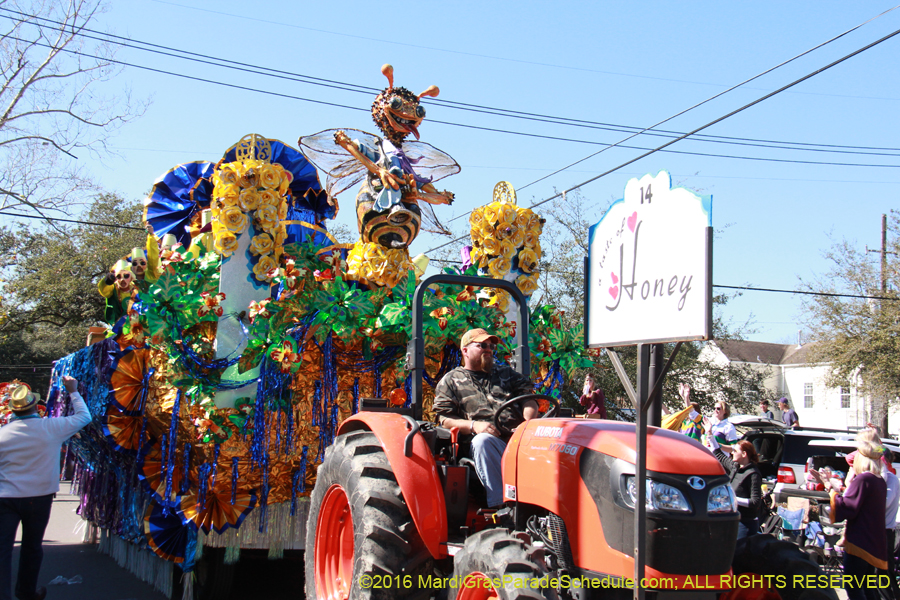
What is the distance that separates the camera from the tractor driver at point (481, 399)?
367cm

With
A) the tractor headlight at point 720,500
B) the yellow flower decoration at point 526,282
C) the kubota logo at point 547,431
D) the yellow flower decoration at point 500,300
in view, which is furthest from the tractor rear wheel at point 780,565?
the yellow flower decoration at point 526,282

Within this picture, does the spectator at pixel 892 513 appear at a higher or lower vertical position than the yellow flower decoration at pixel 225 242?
lower

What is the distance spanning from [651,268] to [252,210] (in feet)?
13.0

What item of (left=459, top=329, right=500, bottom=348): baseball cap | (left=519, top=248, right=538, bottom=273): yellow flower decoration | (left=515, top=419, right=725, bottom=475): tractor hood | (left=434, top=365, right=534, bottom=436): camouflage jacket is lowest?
(left=515, top=419, right=725, bottom=475): tractor hood

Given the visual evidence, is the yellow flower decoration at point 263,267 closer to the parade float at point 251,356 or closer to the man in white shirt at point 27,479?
the parade float at point 251,356

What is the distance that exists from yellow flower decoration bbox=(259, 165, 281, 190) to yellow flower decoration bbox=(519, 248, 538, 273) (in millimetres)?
2503

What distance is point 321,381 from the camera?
604 cm

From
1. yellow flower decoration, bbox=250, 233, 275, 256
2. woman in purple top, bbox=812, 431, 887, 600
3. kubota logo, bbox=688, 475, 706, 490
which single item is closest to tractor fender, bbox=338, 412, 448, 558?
kubota logo, bbox=688, 475, 706, 490

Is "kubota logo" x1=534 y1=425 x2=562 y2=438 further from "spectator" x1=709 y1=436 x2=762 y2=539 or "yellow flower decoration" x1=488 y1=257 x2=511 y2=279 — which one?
"yellow flower decoration" x1=488 y1=257 x2=511 y2=279

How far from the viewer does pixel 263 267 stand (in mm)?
5797

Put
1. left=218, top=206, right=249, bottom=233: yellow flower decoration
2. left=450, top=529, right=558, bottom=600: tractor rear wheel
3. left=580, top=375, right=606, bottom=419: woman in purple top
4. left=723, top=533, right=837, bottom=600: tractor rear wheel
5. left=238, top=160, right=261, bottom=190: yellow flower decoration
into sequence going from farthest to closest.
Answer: left=580, top=375, right=606, bottom=419: woman in purple top → left=238, top=160, right=261, bottom=190: yellow flower decoration → left=218, top=206, right=249, bottom=233: yellow flower decoration → left=723, top=533, right=837, bottom=600: tractor rear wheel → left=450, top=529, right=558, bottom=600: tractor rear wheel

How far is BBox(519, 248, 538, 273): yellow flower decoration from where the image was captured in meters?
7.07

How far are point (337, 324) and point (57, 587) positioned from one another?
11.6 ft

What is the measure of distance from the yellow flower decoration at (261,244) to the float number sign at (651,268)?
3373 mm
